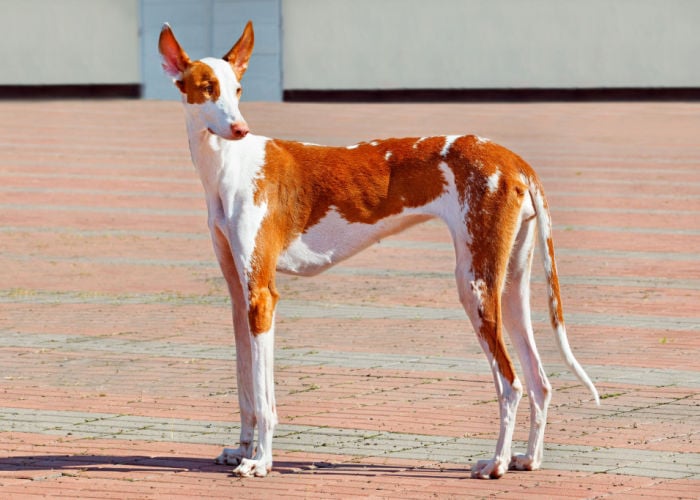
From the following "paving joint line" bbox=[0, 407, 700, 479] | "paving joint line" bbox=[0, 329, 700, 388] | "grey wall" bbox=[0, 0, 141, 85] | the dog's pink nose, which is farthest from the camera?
"grey wall" bbox=[0, 0, 141, 85]

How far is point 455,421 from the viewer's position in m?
7.46

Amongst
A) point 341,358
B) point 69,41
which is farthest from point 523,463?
point 69,41

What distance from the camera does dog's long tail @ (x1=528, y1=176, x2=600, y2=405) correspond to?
644 cm

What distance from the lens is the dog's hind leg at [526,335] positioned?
650cm

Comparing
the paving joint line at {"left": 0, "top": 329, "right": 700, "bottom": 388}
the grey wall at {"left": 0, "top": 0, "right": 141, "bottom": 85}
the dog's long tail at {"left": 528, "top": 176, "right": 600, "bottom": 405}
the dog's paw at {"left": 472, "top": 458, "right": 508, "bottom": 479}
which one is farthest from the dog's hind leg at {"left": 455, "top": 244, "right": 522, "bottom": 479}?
the grey wall at {"left": 0, "top": 0, "right": 141, "bottom": 85}

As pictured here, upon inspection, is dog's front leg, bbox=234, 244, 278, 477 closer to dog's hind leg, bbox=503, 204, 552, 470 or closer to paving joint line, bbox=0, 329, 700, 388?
dog's hind leg, bbox=503, 204, 552, 470

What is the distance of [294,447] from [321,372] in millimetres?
1686

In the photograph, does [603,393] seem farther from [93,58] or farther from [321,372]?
[93,58]

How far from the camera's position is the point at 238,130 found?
623 cm

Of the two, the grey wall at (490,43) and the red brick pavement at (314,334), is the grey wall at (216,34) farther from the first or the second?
the red brick pavement at (314,334)

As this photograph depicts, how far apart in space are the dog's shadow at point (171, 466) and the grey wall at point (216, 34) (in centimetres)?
2887

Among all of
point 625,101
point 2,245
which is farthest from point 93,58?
point 2,245

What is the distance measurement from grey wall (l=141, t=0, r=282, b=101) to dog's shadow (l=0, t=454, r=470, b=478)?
28.9 meters

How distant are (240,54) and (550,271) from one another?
5.67 ft
